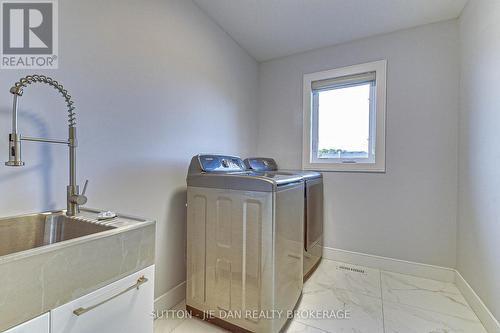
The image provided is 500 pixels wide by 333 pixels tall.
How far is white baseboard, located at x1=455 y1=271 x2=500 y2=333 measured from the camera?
138 centimetres

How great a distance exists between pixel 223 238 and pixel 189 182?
44cm

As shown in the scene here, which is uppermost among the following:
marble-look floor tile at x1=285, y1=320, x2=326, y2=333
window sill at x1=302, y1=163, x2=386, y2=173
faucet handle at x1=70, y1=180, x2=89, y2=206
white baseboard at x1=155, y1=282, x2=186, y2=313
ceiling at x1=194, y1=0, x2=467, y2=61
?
ceiling at x1=194, y1=0, x2=467, y2=61

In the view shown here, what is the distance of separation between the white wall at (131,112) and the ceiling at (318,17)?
235 millimetres

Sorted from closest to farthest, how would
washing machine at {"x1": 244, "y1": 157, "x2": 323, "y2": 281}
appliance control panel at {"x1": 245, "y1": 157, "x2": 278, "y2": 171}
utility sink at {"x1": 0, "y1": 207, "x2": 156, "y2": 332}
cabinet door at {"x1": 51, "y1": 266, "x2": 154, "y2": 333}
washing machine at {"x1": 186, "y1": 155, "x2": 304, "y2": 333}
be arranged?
utility sink at {"x1": 0, "y1": 207, "x2": 156, "y2": 332} → cabinet door at {"x1": 51, "y1": 266, "x2": 154, "y2": 333} → washing machine at {"x1": 186, "y1": 155, "x2": 304, "y2": 333} → washing machine at {"x1": 244, "y1": 157, "x2": 323, "y2": 281} → appliance control panel at {"x1": 245, "y1": 157, "x2": 278, "y2": 171}

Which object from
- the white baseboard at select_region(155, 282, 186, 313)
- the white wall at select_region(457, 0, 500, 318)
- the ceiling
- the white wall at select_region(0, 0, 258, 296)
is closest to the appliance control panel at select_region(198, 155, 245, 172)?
the white wall at select_region(0, 0, 258, 296)

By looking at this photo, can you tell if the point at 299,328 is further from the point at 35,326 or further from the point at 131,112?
the point at 131,112

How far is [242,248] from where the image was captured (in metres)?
1.37

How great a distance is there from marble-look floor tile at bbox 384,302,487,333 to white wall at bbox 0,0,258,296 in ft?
4.89

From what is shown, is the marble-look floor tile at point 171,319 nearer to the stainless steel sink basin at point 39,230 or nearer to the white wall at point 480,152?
the stainless steel sink basin at point 39,230

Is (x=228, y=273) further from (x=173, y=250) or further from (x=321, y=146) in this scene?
(x=321, y=146)

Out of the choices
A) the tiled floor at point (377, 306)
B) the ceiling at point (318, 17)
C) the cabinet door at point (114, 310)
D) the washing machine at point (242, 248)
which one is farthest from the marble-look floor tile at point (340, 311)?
the ceiling at point (318, 17)

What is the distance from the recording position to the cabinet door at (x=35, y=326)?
0.56 m

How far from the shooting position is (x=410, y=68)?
7.00 feet

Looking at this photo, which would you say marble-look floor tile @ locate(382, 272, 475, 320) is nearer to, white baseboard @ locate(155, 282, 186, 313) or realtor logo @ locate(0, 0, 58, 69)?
white baseboard @ locate(155, 282, 186, 313)
